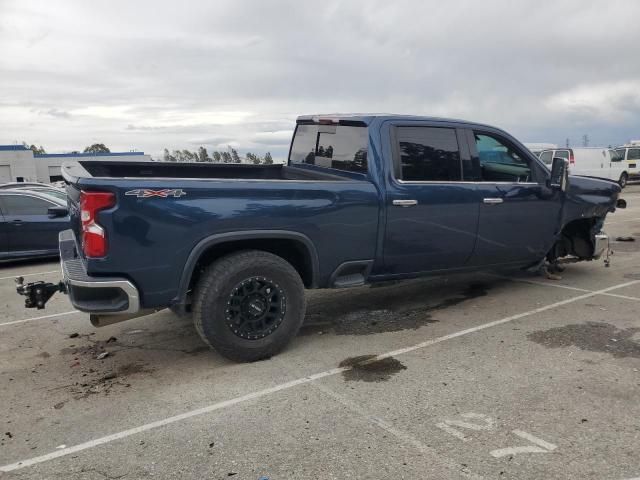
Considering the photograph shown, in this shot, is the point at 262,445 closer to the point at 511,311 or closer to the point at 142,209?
the point at 142,209

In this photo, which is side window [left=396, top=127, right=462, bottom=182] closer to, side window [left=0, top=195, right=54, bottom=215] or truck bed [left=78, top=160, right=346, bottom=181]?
truck bed [left=78, top=160, right=346, bottom=181]

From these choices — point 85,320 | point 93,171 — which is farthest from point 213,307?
point 85,320

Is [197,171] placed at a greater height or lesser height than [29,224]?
greater

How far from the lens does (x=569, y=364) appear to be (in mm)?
4207

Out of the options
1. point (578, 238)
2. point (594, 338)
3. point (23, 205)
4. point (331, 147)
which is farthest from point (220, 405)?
point (23, 205)

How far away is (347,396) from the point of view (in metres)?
3.76

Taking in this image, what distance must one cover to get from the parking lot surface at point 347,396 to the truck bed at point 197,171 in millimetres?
1528

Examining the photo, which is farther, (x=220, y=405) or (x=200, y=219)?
(x=200, y=219)

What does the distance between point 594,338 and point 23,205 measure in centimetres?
932

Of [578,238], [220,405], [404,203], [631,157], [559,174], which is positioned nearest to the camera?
[220,405]

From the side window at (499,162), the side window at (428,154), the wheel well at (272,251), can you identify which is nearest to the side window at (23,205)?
the wheel well at (272,251)

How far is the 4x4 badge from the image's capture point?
3.76 metres

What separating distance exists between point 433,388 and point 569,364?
1204 millimetres

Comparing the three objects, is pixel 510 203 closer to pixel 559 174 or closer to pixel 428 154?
pixel 559 174
